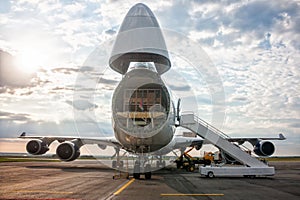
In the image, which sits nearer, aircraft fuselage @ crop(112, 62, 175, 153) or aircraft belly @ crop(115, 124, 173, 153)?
aircraft fuselage @ crop(112, 62, 175, 153)

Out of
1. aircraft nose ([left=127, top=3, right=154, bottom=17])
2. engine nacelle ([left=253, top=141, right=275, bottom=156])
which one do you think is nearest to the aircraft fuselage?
aircraft nose ([left=127, top=3, right=154, bottom=17])

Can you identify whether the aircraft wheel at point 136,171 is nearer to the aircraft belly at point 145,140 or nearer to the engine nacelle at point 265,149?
the aircraft belly at point 145,140

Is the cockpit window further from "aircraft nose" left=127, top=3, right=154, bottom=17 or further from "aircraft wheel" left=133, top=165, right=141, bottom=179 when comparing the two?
"aircraft wheel" left=133, top=165, right=141, bottom=179

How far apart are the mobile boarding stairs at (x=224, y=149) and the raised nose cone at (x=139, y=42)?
13.8 ft

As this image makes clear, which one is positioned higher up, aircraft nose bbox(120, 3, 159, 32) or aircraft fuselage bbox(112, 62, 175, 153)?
aircraft nose bbox(120, 3, 159, 32)

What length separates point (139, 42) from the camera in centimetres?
1739

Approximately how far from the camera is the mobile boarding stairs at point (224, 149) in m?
21.2

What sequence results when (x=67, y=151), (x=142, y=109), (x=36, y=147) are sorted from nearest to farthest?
(x=142, y=109)
(x=67, y=151)
(x=36, y=147)

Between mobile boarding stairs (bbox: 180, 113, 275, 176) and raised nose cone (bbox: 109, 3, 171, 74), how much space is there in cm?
420

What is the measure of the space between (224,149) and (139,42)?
31.2 feet

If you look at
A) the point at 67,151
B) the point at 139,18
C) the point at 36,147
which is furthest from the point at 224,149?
the point at 36,147

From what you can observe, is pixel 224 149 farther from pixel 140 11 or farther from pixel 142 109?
pixel 140 11

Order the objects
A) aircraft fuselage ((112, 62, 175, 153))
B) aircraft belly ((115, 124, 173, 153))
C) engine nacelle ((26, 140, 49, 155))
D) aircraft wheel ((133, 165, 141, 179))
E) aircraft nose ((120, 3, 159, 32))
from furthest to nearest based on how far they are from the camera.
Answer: engine nacelle ((26, 140, 49, 155)) → aircraft wheel ((133, 165, 141, 179)) → aircraft nose ((120, 3, 159, 32)) → aircraft belly ((115, 124, 173, 153)) → aircraft fuselage ((112, 62, 175, 153))

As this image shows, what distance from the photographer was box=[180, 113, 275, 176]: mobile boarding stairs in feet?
69.7
